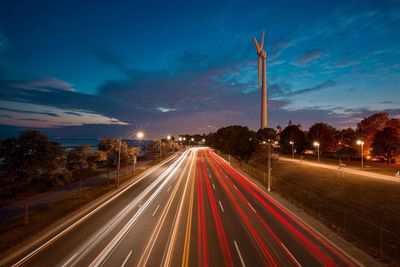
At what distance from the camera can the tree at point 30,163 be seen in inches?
732

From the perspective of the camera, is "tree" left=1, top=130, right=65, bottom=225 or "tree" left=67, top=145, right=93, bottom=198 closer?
"tree" left=1, top=130, right=65, bottom=225

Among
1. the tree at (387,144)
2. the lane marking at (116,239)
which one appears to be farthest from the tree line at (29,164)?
the tree at (387,144)

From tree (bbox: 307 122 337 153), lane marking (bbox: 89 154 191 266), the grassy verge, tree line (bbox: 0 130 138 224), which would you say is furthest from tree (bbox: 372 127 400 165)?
tree line (bbox: 0 130 138 224)

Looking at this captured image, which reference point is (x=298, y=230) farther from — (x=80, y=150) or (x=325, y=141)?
(x=325, y=141)

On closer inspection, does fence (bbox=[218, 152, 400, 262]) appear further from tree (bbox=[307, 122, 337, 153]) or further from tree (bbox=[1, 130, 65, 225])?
tree (bbox=[307, 122, 337, 153])

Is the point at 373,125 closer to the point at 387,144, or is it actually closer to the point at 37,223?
the point at 387,144

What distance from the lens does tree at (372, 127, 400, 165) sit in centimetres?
5600

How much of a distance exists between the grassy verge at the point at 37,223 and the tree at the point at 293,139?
259ft

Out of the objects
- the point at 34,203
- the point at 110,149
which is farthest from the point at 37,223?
the point at 110,149

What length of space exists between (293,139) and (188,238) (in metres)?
84.1

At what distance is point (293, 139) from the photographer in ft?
297

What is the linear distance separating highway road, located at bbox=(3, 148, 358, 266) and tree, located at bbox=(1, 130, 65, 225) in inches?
204

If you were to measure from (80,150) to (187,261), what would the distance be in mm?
22587

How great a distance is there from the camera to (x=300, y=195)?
32781 mm
